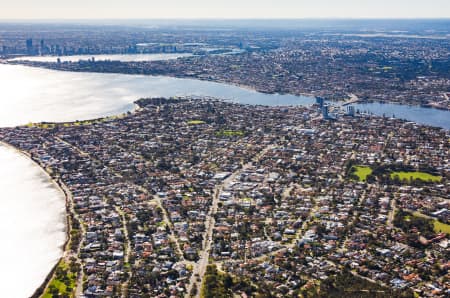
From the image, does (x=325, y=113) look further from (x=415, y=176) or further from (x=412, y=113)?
(x=415, y=176)

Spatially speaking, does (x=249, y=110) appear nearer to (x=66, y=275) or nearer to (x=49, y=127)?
(x=49, y=127)

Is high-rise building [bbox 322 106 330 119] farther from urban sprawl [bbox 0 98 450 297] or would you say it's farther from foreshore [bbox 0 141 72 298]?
foreshore [bbox 0 141 72 298]

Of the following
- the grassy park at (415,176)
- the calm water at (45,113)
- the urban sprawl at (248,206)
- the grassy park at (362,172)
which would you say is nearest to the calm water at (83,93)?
the calm water at (45,113)

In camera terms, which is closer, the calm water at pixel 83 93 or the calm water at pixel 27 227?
the calm water at pixel 27 227

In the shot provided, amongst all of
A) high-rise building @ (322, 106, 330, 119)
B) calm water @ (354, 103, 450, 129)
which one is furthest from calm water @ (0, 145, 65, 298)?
calm water @ (354, 103, 450, 129)

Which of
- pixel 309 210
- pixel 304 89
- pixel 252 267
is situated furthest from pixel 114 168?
pixel 304 89

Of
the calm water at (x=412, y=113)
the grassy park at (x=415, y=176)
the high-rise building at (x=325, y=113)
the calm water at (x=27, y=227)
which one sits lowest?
the calm water at (x=27, y=227)

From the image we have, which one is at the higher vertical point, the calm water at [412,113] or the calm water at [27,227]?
the calm water at [412,113]

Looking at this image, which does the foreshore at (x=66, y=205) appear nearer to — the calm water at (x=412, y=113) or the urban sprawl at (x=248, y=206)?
the urban sprawl at (x=248, y=206)
